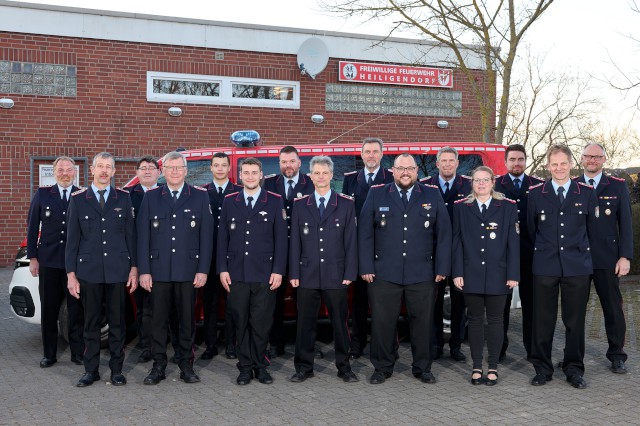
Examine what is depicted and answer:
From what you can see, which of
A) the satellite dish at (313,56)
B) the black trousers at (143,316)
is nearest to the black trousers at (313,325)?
the black trousers at (143,316)

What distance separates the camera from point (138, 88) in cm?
1481

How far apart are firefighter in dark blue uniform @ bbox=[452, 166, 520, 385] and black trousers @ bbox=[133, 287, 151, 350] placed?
2805mm

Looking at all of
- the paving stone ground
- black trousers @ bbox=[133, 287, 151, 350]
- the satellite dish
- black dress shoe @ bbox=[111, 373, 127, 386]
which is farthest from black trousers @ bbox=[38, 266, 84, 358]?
the satellite dish

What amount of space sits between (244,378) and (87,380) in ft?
4.27

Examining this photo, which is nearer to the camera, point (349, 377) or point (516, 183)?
point (349, 377)

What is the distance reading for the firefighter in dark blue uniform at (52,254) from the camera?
259 inches

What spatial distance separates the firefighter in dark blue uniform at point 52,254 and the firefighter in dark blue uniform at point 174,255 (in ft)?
3.45

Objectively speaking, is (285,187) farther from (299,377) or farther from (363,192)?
(299,377)

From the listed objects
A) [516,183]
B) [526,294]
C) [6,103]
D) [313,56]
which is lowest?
[526,294]

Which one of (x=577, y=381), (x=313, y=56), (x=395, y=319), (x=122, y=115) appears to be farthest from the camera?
(x=313, y=56)

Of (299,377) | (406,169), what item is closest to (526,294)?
(406,169)

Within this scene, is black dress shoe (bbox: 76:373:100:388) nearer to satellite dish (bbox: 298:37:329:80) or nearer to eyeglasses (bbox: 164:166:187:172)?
eyeglasses (bbox: 164:166:187:172)

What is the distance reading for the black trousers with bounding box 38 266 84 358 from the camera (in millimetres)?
6633

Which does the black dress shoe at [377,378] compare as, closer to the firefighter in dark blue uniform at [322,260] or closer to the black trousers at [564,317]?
the firefighter in dark blue uniform at [322,260]
